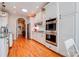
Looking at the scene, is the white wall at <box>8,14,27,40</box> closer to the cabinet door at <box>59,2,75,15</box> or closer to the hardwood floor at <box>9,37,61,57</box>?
the hardwood floor at <box>9,37,61,57</box>

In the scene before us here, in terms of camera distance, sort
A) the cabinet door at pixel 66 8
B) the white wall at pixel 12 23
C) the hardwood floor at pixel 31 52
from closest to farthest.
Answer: the cabinet door at pixel 66 8 → the hardwood floor at pixel 31 52 → the white wall at pixel 12 23

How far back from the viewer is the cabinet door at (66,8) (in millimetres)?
3888

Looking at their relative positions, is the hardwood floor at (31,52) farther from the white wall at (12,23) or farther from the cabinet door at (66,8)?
the white wall at (12,23)

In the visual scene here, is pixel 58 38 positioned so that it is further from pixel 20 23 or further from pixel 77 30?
pixel 20 23

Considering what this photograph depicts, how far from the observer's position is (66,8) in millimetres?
4297

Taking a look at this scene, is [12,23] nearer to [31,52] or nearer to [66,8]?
[31,52]

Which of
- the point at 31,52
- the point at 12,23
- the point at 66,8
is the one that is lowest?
the point at 31,52

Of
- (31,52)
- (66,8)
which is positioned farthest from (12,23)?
(66,8)

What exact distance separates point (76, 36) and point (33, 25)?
870 cm

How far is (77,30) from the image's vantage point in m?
3.67

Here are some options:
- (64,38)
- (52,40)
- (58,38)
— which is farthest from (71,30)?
(52,40)

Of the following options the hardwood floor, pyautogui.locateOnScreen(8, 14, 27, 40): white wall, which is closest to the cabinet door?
the hardwood floor

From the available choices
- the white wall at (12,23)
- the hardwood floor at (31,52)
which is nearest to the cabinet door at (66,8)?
the hardwood floor at (31,52)

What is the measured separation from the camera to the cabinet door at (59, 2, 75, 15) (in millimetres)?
3888
